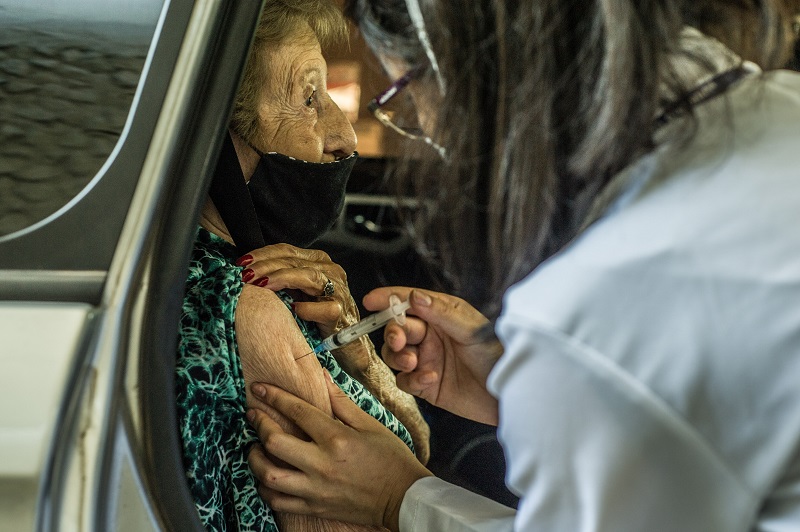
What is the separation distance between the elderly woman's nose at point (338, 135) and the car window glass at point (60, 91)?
72 centimetres

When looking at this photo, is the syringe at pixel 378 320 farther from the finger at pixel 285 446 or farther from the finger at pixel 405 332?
the finger at pixel 285 446

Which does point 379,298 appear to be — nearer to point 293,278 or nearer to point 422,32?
point 293,278

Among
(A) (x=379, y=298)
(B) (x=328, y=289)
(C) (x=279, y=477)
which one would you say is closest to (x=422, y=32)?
(A) (x=379, y=298)

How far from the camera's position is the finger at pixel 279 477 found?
4.48ft

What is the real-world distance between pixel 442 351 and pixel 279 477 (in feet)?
1.46

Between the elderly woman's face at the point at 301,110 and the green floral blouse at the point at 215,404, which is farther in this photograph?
the elderly woman's face at the point at 301,110

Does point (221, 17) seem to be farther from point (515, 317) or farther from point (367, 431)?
point (367, 431)

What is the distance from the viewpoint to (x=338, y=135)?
1788 millimetres

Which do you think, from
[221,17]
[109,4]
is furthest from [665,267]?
[109,4]

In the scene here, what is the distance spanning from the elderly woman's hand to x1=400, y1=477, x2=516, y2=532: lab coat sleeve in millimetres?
433


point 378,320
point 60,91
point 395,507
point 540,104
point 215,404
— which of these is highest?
point 540,104

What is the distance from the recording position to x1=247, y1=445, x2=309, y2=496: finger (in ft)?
4.48

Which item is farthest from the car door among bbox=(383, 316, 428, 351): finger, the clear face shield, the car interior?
bbox=(383, 316, 428, 351): finger

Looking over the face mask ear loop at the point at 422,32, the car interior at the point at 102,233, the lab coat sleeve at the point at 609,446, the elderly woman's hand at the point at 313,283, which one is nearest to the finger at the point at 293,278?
the elderly woman's hand at the point at 313,283
